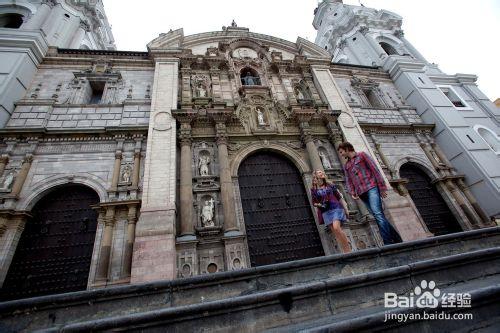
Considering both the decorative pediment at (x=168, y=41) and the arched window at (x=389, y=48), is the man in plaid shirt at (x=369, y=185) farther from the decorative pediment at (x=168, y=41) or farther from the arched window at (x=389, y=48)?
the arched window at (x=389, y=48)

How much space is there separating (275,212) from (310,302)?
5.71 meters

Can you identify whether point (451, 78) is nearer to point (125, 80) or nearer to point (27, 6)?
point (125, 80)

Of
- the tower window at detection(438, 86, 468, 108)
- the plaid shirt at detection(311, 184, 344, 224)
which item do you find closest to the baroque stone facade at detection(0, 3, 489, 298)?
the tower window at detection(438, 86, 468, 108)

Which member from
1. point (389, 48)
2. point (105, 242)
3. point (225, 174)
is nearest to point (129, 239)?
point (105, 242)

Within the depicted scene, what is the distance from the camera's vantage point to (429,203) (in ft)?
34.4

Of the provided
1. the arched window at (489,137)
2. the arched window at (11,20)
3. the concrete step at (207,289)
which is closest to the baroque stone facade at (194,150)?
the arched window at (489,137)

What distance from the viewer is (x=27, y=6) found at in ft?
42.9

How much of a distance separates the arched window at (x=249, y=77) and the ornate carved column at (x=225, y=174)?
359 centimetres

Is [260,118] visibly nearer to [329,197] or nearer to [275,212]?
[275,212]

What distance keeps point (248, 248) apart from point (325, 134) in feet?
21.2

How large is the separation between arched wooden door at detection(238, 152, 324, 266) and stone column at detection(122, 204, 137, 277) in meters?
3.62

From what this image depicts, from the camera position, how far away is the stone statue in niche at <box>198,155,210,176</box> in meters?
8.89

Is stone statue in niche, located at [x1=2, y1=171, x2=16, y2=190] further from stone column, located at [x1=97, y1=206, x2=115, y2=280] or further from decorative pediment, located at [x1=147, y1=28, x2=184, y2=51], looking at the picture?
decorative pediment, located at [x1=147, y1=28, x2=184, y2=51]

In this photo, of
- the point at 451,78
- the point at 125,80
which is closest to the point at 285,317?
the point at 125,80
